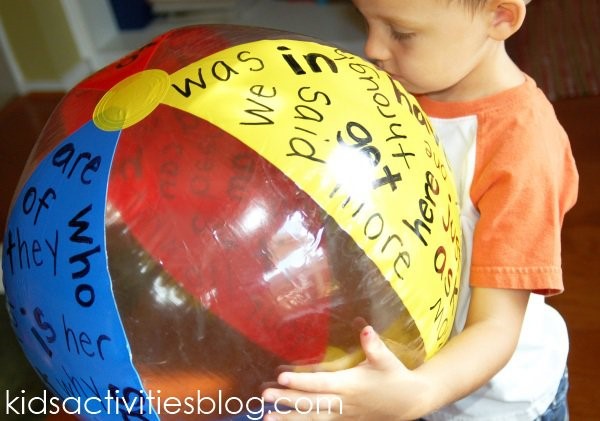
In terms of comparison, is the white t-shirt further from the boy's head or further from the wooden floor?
the wooden floor

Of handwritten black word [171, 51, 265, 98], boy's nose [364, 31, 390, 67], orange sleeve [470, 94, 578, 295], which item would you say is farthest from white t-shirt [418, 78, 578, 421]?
handwritten black word [171, 51, 265, 98]

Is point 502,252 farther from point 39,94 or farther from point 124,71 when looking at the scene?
point 39,94

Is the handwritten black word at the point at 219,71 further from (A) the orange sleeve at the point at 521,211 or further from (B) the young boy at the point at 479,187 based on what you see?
(A) the orange sleeve at the point at 521,211

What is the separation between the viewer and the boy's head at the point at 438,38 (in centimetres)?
85

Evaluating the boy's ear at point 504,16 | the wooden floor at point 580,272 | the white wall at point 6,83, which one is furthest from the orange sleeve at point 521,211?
the white wall at point 6,83

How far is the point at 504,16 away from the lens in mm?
894

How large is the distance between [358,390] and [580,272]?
1.34 meters

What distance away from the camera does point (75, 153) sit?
2.57 feet

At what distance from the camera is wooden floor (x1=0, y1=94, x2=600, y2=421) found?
1672 mm

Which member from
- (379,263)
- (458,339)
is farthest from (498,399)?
(379,263)

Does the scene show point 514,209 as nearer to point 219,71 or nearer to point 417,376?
point 417,376

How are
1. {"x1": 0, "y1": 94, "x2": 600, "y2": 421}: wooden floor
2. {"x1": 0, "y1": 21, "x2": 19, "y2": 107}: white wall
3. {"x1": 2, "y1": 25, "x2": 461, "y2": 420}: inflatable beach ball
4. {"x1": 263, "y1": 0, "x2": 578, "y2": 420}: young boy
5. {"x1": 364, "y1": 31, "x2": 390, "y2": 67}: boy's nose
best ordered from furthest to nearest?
{"x1": 0, "y1": 21, "x2": 19, "y2": 107}: white wall < {"x1": 0, "y1": 94, "x2": 600, "y2": 421}: wooden floor < {"x1": 364, "y1": 31, "x2": 390, "y2": 67}: boy's nose < {"x1": 263, "y1": 0, "x2": 578, "y2": 420}: young boy < {"x1": 2, "y1": 25, "x2": 461, "y2": 420}: inflatable beach ball

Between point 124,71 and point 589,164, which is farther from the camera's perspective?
point 589,164

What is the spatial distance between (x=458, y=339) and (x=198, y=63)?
0.45m
